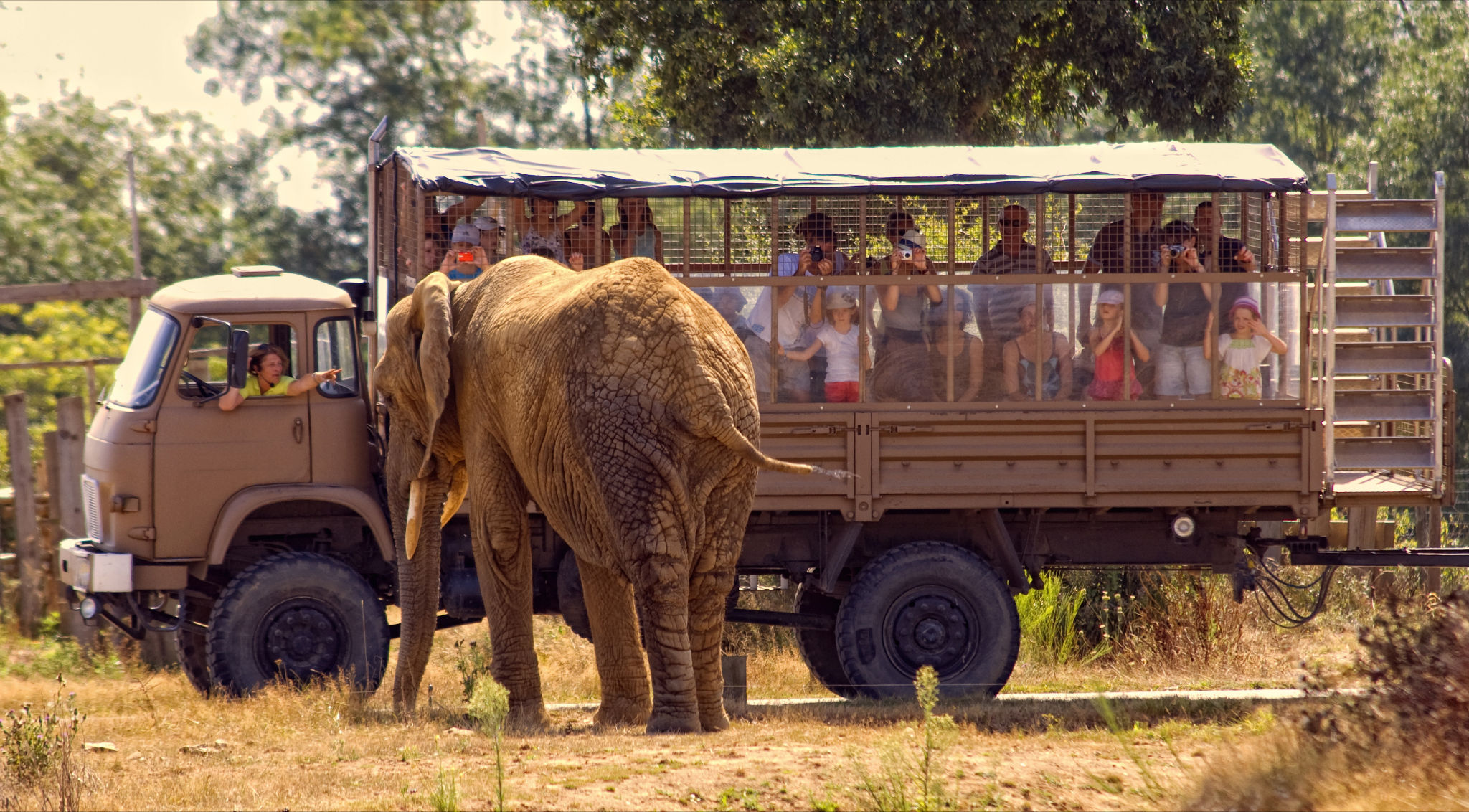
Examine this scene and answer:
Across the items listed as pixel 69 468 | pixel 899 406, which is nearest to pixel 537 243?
pixel 899 406

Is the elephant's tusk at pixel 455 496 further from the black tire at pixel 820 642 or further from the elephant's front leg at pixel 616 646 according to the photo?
the black tire at pixel 820 642

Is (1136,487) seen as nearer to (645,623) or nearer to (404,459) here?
(645,623)

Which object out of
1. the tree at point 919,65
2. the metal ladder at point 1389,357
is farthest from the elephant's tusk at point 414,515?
the tree at point 919,65

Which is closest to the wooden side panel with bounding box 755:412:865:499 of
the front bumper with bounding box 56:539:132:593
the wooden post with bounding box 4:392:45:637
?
the front bumper with bounding box 56:539:132:593

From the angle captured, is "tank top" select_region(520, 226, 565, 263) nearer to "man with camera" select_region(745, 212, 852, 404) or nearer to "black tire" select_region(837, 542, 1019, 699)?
"man with camera" select_region(745, 212, 852, 404)

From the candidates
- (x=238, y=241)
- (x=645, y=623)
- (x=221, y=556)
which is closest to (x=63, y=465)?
(x=221, y=556)

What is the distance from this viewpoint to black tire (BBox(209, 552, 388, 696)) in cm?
909

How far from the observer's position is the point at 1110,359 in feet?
30.2

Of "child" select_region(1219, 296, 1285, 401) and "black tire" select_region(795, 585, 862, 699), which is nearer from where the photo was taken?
"child" select_region(1219, 296, 1285, 401)

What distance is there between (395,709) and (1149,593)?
632 centimetres

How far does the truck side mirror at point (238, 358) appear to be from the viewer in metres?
9.16

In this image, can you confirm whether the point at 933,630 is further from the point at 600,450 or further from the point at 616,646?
the point at 600,450

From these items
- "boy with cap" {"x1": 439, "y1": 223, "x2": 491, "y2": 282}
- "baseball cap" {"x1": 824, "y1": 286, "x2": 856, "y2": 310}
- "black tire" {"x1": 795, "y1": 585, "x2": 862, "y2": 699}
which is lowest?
"black tire" {"x1": 795, "y1": 585, "x2": 862, "y2": 699}

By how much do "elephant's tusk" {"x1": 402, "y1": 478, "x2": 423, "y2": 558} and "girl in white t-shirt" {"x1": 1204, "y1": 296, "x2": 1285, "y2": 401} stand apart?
15.6 feet
